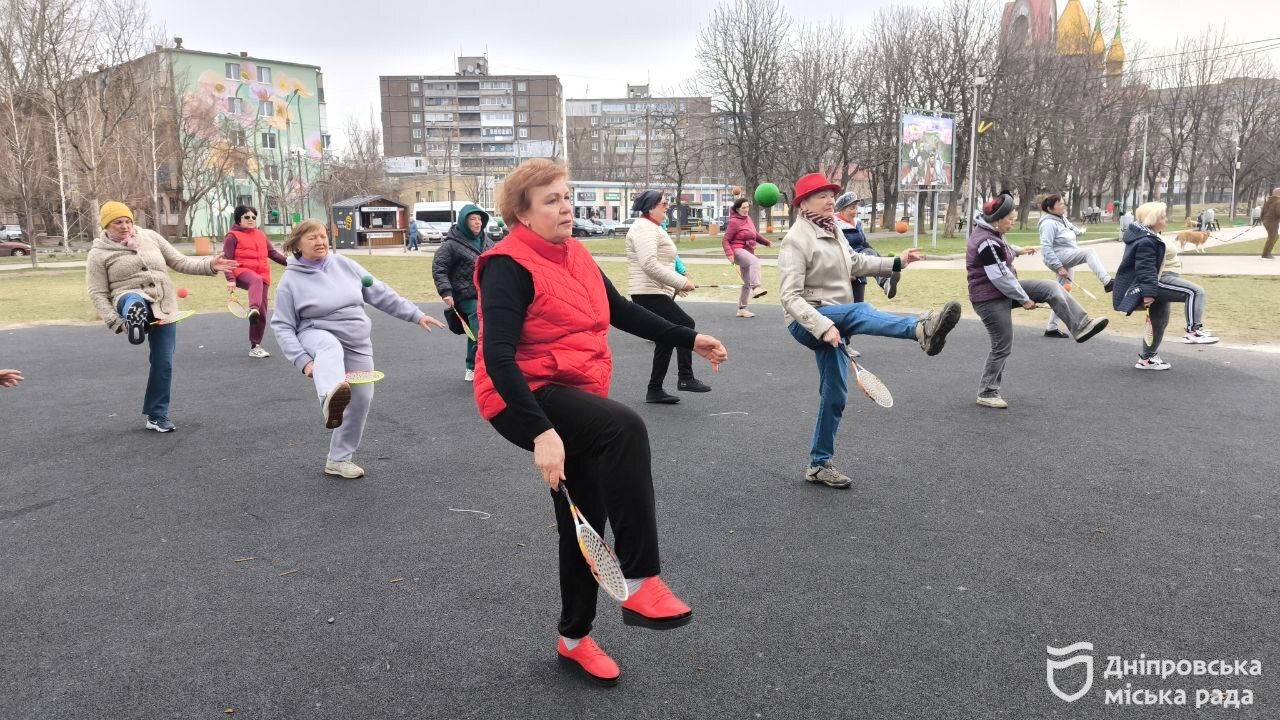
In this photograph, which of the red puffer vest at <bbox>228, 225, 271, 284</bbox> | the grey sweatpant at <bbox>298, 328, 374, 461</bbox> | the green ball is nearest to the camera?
the grey sweatpant at <bbox>298, 328, 374, 461</bbox>

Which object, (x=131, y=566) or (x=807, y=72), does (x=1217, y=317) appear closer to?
(x=131, y=566)

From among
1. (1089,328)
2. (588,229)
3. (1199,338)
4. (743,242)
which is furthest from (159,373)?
(588,229)

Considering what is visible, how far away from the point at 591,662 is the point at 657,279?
204 inches

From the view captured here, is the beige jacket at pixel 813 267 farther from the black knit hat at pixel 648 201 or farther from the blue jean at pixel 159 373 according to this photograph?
the blue jean at pixel 159 373

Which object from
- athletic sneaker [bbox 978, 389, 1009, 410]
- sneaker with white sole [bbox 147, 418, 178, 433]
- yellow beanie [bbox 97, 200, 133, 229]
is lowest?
sneaker with white sole [bbox 147, 418, 178, 433]

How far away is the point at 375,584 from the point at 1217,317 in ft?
44.8

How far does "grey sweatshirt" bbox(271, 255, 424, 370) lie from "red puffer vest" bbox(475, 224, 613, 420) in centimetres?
275

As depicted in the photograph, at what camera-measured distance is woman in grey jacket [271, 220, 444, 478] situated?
18.0 feet

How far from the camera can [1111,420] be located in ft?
23.4

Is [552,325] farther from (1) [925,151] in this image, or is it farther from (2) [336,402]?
(1) [925,151]

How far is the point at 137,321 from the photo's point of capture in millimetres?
6938

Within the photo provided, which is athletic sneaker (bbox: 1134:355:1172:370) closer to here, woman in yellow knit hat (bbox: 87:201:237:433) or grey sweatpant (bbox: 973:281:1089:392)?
grey sweatpant (bbox: 973:281:1089:392)

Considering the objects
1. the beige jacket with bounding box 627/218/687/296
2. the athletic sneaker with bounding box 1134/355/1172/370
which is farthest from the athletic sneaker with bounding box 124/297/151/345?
the athletic sneaker with bounding box 1134/355/1172/370

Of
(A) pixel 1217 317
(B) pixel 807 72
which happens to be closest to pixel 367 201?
(B) pixel 807 72
